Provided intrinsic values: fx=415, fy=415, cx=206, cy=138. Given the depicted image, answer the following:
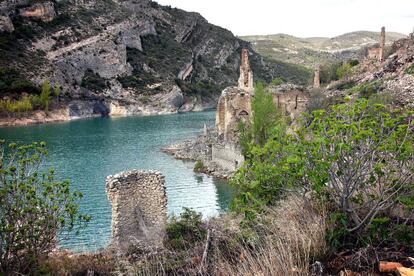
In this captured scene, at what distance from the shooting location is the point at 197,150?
39688 mm

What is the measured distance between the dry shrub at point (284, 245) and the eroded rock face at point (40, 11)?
9763 centimetres

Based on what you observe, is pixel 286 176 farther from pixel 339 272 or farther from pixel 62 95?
pixel 62 95

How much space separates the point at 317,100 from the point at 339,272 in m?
29.7

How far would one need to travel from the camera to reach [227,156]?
31.5 m

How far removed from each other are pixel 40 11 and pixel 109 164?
71914mm

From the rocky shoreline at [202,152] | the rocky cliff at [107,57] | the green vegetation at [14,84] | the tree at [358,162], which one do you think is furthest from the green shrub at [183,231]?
the rocky cliff at [107,57]

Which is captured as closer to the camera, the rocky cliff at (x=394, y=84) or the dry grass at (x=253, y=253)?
the dry grass at (x=253, y=253)

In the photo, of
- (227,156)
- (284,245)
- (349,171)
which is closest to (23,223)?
(284,245)

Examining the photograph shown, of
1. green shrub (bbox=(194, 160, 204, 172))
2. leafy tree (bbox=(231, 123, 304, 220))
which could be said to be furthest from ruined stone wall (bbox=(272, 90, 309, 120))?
leafy tree (bbox=(231, 123, 304, 220))

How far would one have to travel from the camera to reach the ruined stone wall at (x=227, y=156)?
98.9 feet

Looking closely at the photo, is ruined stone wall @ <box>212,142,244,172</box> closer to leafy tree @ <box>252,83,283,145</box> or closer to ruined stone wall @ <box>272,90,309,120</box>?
leafy tree @ <box>252,83,283,145</box>

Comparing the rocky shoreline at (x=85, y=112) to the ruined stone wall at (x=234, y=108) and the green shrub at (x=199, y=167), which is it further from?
the green shrub at (x=199, y=167)

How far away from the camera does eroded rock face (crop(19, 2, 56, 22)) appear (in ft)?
300

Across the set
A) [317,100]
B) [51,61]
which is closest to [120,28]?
[51,61]
